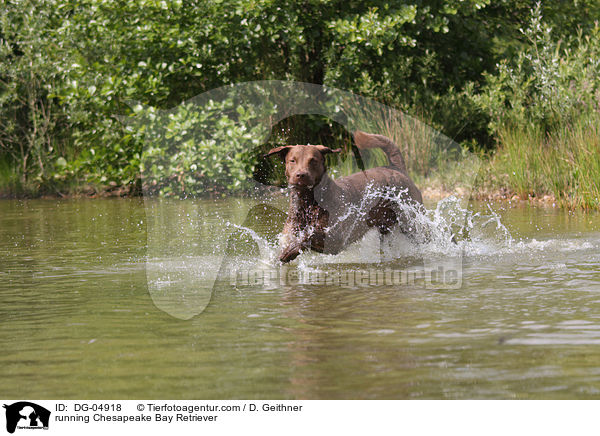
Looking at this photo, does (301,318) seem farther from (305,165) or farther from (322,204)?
(322,204)

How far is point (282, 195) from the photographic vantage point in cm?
1555

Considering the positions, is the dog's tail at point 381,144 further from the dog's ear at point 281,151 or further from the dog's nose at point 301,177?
the dog's nose at point 301,177

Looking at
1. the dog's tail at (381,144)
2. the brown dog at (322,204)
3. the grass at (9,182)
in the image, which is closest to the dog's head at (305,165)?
the brown dog at (322,204)

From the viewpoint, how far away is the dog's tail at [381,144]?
8.78 meters

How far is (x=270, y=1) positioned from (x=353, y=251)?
805 centimetres

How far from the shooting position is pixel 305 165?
25.1ft

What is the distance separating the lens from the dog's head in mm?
7641

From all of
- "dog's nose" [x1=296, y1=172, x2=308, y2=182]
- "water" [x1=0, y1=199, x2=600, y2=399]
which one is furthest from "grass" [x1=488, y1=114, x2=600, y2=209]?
"dog's nose" [x1=296, y1=172, x2=308, y2=182]

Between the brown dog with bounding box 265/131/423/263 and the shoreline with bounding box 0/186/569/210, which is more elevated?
the shoreline with bounding box 0/186/569/210

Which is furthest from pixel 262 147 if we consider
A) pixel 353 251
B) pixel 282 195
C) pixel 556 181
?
pixel 353 251
